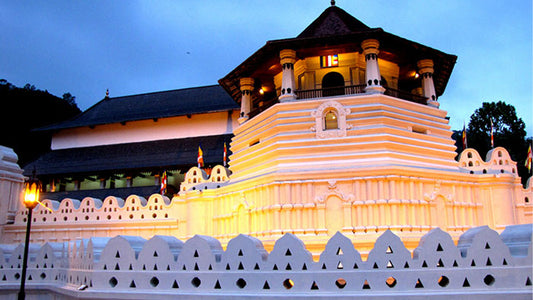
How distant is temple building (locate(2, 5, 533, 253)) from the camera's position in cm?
1806

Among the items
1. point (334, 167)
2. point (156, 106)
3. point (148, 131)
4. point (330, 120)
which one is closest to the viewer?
point (334, 167)

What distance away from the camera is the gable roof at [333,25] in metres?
21.9

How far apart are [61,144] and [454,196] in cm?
3138

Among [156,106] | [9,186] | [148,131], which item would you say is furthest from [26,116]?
[9,186]

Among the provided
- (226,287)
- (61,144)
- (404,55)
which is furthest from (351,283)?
(61,144)

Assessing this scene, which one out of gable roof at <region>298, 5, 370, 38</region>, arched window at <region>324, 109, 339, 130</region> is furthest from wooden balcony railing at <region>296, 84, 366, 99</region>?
gable roof at <region>298, 5, 370, 38</region>

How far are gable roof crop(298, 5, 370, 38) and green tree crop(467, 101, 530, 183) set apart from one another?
24930 mm

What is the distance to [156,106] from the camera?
128 feet

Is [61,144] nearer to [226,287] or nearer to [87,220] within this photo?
[87,220]

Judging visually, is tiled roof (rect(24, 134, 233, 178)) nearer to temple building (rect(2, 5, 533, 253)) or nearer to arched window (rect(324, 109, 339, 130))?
temple building (rect(2, 5, 533, 253))

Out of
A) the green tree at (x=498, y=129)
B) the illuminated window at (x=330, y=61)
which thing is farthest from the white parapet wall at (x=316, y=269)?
the green tree at (x=498, y=129)

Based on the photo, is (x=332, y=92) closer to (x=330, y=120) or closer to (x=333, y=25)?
(x=330, y=120)

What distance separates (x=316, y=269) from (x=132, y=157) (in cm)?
2677

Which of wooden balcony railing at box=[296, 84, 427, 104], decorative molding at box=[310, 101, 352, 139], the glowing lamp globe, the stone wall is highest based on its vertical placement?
wooden balcony railing at box=[296, 84, 427, 104]
